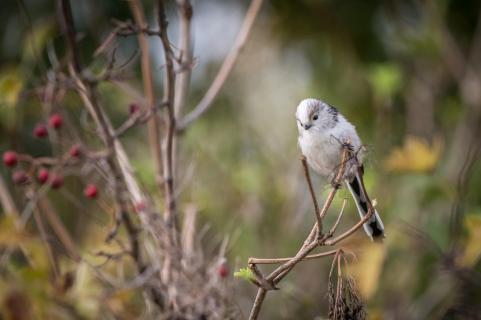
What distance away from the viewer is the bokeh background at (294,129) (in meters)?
3.71

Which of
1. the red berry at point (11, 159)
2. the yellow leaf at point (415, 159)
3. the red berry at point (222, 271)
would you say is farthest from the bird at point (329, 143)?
the yellow leaf at point (415, 159)

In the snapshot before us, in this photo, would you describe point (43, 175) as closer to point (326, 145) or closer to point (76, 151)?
point (76, 151)

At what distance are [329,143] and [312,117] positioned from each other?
154 mm

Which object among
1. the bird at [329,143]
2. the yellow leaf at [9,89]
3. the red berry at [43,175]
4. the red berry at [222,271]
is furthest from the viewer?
the yellow leaf at [9,89]

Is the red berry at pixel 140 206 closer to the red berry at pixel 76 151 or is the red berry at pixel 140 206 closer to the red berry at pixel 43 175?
the red berry at pixel 76 151

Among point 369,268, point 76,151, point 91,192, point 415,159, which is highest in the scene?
point 415,159

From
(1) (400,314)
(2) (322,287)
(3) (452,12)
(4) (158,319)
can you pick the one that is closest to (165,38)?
(4) (158,319)

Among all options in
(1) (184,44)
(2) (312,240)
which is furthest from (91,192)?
(2) (312,240)

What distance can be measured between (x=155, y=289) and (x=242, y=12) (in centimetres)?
300

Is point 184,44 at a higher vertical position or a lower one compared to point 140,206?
higher

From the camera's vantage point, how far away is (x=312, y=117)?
2.44 metres

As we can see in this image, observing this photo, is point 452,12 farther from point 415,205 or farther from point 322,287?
point 322,287

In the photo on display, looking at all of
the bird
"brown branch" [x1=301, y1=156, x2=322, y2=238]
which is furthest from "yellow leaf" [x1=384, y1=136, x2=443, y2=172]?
"brown branch" [x1=301, y1=156, x2=322, y2=238]

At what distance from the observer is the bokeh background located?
3705 mm
